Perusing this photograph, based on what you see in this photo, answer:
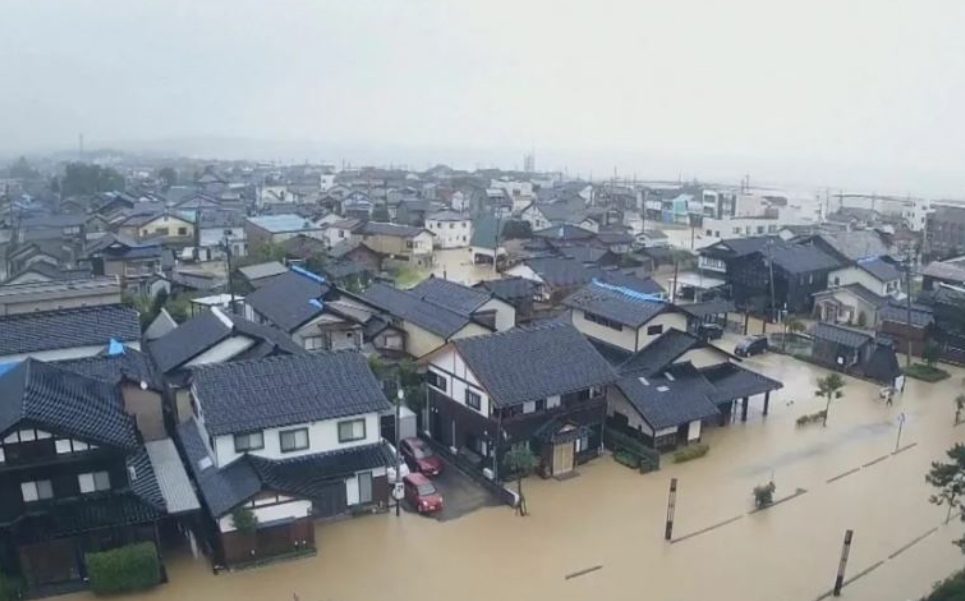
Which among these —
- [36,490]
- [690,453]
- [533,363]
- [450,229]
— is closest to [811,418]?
[690,453]

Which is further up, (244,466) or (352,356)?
(352,356)

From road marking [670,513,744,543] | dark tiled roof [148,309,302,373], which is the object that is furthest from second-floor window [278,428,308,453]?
road marking [670,513,744,543]

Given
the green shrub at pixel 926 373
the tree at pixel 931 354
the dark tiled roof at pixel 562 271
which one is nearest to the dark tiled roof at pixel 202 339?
the dark tiled roof at pixel 562 271

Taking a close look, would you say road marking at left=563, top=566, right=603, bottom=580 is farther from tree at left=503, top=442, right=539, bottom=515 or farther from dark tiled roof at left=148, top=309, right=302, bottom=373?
dark tiled roof at left=148, top=309, right=302, bottom=373

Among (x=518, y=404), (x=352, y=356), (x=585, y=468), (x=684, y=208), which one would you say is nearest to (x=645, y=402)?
(x=585, y=468)

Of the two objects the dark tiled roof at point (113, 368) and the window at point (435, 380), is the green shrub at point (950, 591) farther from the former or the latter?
the dark tiled roof at point (113, 368)

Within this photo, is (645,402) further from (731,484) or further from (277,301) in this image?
(277,301)
